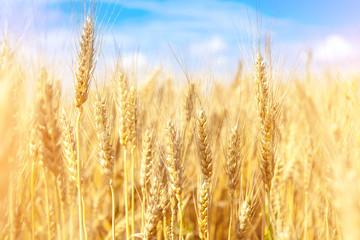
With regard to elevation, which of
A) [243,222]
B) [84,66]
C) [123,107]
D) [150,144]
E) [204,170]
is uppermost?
[84,66]

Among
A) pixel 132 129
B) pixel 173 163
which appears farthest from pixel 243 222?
pixel 132 129

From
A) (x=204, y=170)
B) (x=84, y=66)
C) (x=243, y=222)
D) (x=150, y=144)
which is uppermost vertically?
(x=84, y=66)

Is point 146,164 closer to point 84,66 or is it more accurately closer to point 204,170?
point 204,170

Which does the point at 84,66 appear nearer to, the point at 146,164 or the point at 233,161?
the point at 146,164

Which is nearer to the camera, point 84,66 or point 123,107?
point 84,66

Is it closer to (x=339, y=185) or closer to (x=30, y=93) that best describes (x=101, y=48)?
(x=30, y=93)

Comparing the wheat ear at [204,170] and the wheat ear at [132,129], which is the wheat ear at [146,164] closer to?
the wheat ear at [132,129]

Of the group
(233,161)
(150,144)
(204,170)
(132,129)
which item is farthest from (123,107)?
(233,161)

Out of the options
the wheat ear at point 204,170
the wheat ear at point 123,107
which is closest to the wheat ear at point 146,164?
the wheat ear at point 123,107

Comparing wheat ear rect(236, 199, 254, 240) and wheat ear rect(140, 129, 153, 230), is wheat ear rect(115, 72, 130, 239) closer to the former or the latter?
wheat ear rect(140, 129, 153, 230)

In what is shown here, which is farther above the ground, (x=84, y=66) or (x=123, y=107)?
(x=84, y=66)

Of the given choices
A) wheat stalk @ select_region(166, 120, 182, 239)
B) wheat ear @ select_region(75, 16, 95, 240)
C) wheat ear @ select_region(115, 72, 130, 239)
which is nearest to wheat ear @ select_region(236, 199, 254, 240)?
wheat stalk @ select_region(166, 120, 182, 239)

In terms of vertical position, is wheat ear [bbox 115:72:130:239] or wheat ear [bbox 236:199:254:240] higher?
wheat ear [bbox 115:72:130:239]

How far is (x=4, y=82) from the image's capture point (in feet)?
3.81
